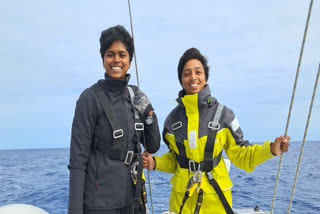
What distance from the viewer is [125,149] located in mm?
1946

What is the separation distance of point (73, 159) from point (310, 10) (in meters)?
1.97

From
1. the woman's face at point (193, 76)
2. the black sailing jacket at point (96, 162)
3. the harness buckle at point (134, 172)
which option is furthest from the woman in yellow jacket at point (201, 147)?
the black sailing jacket at point (96, 162)

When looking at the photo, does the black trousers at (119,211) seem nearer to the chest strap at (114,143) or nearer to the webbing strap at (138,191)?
the webbing strap at (138,191)

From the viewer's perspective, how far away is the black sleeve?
176cm

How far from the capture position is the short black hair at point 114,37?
2064 millimetres

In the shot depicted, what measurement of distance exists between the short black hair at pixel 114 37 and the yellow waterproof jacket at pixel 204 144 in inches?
29.0

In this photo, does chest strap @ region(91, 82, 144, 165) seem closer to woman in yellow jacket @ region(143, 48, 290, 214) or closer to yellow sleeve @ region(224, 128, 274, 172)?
woman in yellow jacket @ region(143, 48, 290, 214)

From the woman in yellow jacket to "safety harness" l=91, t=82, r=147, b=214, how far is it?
1.26 ft

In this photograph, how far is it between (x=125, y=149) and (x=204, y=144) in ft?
2.48

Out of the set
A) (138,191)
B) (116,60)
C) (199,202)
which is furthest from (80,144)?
(199,202)

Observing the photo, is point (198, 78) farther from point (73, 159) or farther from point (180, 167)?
point (73, 159)

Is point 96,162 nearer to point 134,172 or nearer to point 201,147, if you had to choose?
point 134,172

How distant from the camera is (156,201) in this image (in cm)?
911

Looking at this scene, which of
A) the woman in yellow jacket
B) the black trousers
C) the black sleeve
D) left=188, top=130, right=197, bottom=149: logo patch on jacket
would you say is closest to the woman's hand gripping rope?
the woman in yellow jacket
